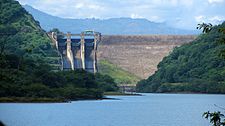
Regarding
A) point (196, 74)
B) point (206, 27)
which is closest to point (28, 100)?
point (206, 27)

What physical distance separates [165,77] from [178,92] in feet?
31.8

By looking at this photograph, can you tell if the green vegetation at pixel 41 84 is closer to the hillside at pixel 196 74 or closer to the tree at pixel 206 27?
the hillside at pixel 196 74

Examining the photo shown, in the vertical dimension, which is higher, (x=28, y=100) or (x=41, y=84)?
(x=41, y=84)

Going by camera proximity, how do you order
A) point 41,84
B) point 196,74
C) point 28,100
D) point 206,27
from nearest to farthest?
point 206,27
point 28,100
point 41,84
point 196,74

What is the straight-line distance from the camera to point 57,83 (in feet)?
395

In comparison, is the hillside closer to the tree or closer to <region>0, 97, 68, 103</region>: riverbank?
<region>0, 97, 68, 103</region>: riverbank

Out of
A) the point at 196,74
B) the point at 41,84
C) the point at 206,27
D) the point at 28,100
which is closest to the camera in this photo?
the point at 206,27

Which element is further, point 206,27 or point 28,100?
point 28,100

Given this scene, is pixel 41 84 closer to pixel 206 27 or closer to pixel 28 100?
pixel 28 100

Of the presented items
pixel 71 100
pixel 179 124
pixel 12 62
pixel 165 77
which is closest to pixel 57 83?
pixel 71 100

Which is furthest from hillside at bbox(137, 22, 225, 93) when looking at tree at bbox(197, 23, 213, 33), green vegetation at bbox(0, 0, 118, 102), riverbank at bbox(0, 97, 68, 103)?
tree at bbox(197, 23, 213, 33)

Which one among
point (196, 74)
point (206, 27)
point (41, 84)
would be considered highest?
point (206, 27)

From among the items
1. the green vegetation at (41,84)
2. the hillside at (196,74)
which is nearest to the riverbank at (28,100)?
the green vegetation at (41,84)

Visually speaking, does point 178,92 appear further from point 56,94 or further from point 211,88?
point 56,94
